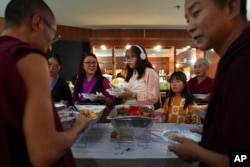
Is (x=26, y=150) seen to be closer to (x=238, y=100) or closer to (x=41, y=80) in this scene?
(x=41, y=80)

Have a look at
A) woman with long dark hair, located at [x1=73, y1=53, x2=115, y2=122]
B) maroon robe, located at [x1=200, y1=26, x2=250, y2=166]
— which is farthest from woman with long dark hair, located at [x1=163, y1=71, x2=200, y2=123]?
maroon robe, located at [x1=200, y1=26, x2=250, y2=166]

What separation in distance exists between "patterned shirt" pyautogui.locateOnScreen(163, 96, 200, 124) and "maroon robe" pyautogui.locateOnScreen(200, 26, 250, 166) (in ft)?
5.08

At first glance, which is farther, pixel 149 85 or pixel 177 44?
pixel 177 44

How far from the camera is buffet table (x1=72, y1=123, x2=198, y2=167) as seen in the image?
3.89 ft

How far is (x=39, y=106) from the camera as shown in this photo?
2.34ft

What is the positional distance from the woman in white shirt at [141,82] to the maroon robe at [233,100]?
1.72 meters

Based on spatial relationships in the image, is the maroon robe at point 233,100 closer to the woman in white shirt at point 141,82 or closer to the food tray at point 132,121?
the food tray at point 132,121

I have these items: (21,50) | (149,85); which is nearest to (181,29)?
(149,85)

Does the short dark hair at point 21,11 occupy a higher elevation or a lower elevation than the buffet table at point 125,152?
higher

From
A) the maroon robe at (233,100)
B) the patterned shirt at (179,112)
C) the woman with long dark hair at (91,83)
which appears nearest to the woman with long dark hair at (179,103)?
the patterned shirt at (179,112)

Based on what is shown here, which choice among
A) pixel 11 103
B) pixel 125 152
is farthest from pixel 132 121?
pixel 11 103

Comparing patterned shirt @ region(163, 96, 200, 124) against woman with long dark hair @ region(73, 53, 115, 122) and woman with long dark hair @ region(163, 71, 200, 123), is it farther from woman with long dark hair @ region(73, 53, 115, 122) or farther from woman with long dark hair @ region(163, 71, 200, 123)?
woman with long dark hair @ region(73, 53, 115, 122)

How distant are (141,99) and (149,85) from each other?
0.15 meters

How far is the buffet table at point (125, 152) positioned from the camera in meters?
1.19
